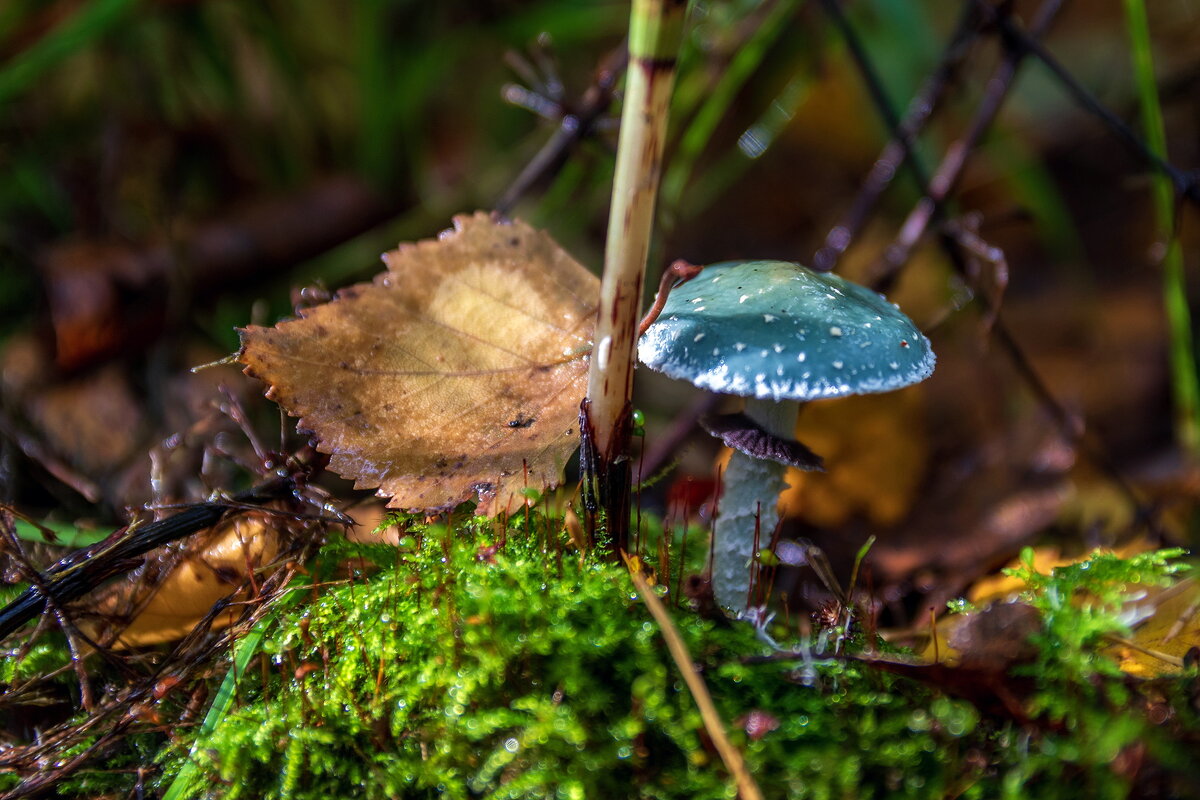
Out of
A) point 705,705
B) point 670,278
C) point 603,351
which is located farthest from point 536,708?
point 670,278

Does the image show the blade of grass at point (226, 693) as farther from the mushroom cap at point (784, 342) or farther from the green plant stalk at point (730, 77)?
the green plant stalk at point (730, 77)

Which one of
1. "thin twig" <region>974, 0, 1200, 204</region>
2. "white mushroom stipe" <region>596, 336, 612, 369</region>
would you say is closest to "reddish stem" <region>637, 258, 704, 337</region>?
"white mushroom stipe" <region>596, 336, 612, 369</region>

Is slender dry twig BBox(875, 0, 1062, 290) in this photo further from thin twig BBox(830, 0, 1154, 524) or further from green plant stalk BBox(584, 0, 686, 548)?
green plant stalk BBox(584, 0, 686, 548)

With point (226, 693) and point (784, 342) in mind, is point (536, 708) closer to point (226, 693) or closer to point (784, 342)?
point (226, 693)

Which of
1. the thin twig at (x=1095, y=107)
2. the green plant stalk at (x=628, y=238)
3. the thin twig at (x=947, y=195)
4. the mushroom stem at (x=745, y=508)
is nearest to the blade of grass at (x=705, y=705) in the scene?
the green plant stalk at (x=628, y=238)

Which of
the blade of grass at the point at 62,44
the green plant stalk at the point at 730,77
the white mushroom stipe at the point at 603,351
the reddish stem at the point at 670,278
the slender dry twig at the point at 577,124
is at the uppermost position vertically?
the blade of grass at the point at 62,44

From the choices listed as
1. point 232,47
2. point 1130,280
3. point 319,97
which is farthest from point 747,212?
point 232,47
